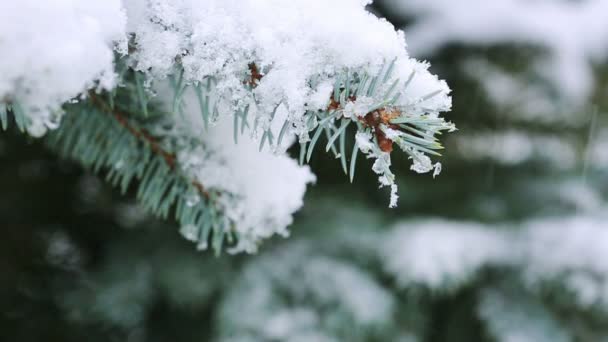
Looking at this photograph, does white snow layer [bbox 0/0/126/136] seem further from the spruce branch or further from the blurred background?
the blurred background

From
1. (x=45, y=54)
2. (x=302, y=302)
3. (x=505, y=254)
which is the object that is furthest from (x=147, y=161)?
(x=505, y=254)

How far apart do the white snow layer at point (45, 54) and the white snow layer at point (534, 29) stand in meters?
0.98

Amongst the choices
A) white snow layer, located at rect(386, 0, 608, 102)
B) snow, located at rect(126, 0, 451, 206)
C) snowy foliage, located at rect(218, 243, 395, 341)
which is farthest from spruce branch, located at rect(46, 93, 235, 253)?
white snow layer, located at rect(386, 0, 608, 102)

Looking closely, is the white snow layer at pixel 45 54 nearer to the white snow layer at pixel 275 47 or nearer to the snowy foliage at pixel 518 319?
the white snow layer at pixel 275 47

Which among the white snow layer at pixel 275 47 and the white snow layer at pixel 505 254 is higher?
the white snow layer at pixel 505 254

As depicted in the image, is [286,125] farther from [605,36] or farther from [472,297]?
[605,36]

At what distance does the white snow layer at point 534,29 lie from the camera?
1102 mm

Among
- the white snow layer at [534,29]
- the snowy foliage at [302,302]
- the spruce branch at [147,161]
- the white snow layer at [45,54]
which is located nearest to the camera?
the white snow layer at [45,54]

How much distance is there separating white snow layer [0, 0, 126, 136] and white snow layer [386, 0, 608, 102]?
978mm

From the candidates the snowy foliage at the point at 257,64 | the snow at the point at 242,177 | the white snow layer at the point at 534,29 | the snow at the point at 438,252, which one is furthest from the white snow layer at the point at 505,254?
the snowy foliage at the point at 257,64

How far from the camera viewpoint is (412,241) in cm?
93

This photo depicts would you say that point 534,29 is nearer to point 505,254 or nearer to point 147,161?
point 505,254

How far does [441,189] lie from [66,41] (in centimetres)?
106

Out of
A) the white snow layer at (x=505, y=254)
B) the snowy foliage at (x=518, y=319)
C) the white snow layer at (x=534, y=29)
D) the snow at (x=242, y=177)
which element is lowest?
the snow at (x=242, y=177)
